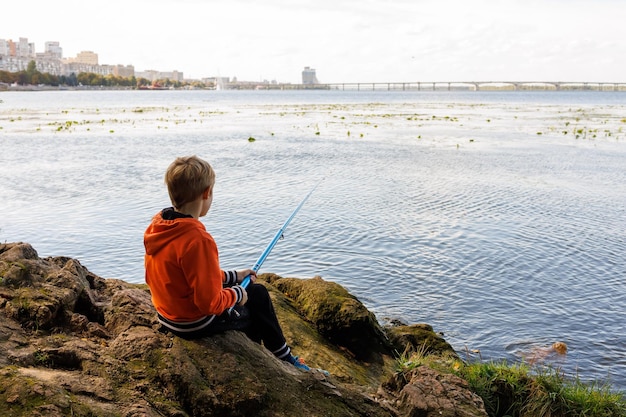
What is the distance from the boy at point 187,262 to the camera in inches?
140

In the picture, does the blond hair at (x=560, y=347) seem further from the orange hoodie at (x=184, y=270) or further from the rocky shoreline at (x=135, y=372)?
the orange hoodie at (x=184, y=270)

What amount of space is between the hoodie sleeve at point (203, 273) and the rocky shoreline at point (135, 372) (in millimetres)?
292

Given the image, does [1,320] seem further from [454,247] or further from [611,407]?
[454,247]

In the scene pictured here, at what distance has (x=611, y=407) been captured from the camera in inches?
201

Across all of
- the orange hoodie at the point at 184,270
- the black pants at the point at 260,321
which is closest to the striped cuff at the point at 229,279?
the black pants at the point at 260,321

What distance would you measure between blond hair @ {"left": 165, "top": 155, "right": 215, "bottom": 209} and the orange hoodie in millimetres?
151

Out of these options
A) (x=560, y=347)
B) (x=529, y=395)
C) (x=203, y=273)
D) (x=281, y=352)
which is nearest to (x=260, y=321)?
(x=281, y=352)

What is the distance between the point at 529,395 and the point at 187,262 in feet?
11.0

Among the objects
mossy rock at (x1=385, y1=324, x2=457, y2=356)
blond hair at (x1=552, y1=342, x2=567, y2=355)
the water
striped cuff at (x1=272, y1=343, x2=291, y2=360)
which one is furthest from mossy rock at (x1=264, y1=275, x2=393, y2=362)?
blond hair at (x1=552, y1=342, x2=567, y2=355)

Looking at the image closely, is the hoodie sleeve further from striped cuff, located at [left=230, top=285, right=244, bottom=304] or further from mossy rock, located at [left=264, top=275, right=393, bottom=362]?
mossy rock, located at [left=264, top=275, right=393, bottom=362]

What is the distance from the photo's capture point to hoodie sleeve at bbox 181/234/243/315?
3.53m

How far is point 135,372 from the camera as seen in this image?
353 centimetres

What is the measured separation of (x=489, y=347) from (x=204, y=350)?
16.7 feet

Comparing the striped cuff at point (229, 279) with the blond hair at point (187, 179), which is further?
the striped cuff at point (229, 279)
